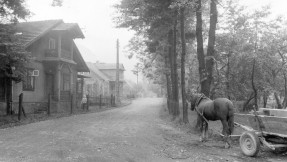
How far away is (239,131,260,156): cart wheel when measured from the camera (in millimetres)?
9539

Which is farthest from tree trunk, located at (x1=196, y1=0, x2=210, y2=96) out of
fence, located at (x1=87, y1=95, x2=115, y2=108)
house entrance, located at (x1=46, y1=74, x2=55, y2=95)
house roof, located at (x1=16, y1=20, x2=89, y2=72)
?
fence, located at (x1=87, y1=95, x2=115, y2=108)

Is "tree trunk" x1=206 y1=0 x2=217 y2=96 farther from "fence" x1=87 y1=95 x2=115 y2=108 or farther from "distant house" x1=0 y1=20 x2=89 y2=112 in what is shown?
"fence" x1=87 y1=95 x2=115 y2=108

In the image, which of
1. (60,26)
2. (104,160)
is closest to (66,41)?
(60,26)

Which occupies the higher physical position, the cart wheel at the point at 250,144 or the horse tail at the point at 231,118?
the horse tail at the point at 231,118

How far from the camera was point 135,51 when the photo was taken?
116 feet

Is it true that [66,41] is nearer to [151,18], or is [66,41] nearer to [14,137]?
[151,18]

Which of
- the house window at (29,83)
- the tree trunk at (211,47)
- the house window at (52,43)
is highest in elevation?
the house window at (52,43)

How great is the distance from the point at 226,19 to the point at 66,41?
1554 cm

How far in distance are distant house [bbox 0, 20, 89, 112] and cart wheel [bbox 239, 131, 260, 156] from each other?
18.1 metres

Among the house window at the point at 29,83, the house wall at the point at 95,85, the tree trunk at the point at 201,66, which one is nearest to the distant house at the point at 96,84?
the house wall at the point at 95,85

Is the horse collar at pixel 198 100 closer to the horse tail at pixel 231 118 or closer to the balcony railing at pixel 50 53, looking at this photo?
the horse tail at pixel 231 118

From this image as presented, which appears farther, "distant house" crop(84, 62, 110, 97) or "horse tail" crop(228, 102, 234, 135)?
"distant house" crop(84, 62, 110, 97)

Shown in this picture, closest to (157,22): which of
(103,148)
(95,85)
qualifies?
(103,148)

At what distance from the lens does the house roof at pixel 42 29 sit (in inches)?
1011
